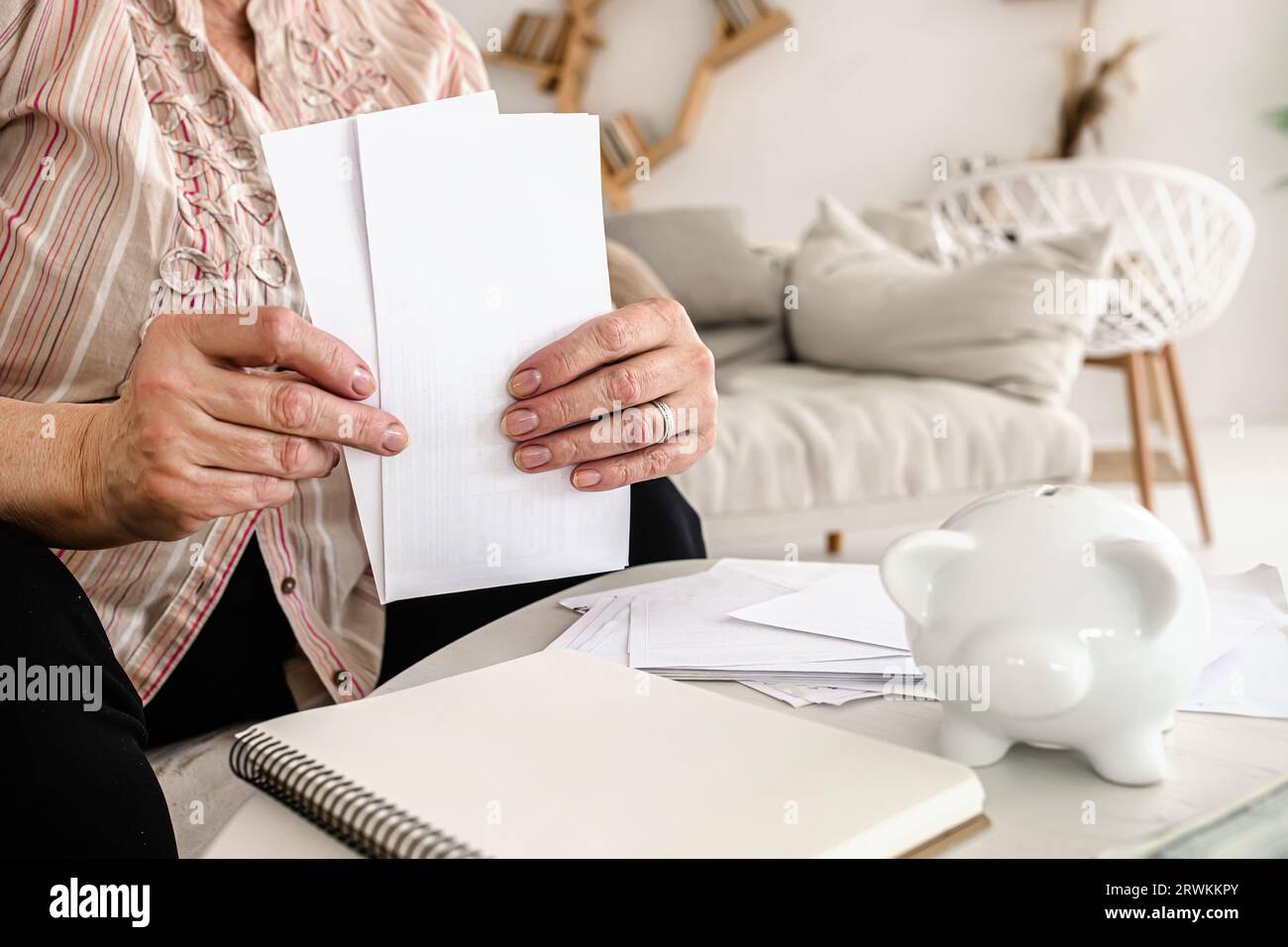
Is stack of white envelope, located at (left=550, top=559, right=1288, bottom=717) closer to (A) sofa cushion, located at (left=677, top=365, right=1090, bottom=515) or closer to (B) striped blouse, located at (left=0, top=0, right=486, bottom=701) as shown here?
(B) striped blouse, located at (left=0, top=0, right=486, bottom=701)

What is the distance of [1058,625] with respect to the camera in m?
0.42

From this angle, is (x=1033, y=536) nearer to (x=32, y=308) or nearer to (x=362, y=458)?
(x=362, y=458)

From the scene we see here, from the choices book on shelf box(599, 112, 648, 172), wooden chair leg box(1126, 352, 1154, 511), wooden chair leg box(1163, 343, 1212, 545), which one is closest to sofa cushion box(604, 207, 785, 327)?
wooden chair leg box(1126, 352, 1154, 511)

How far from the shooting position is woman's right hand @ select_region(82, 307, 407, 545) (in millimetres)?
580

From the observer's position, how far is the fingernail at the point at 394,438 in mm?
605

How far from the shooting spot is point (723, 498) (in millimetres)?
1878

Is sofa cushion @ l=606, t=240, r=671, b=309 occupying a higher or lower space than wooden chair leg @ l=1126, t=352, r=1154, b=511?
higher

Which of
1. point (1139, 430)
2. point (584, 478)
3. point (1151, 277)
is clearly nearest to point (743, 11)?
point (1151, 277)

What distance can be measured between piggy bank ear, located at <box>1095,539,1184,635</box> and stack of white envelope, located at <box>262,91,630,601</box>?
333mm

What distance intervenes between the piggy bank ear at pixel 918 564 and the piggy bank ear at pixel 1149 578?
6 centimetres

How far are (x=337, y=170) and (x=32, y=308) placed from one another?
0.31 m

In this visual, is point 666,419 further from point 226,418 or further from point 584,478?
point 226,418

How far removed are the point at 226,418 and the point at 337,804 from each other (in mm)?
269

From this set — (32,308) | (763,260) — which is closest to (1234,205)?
(763,260)
